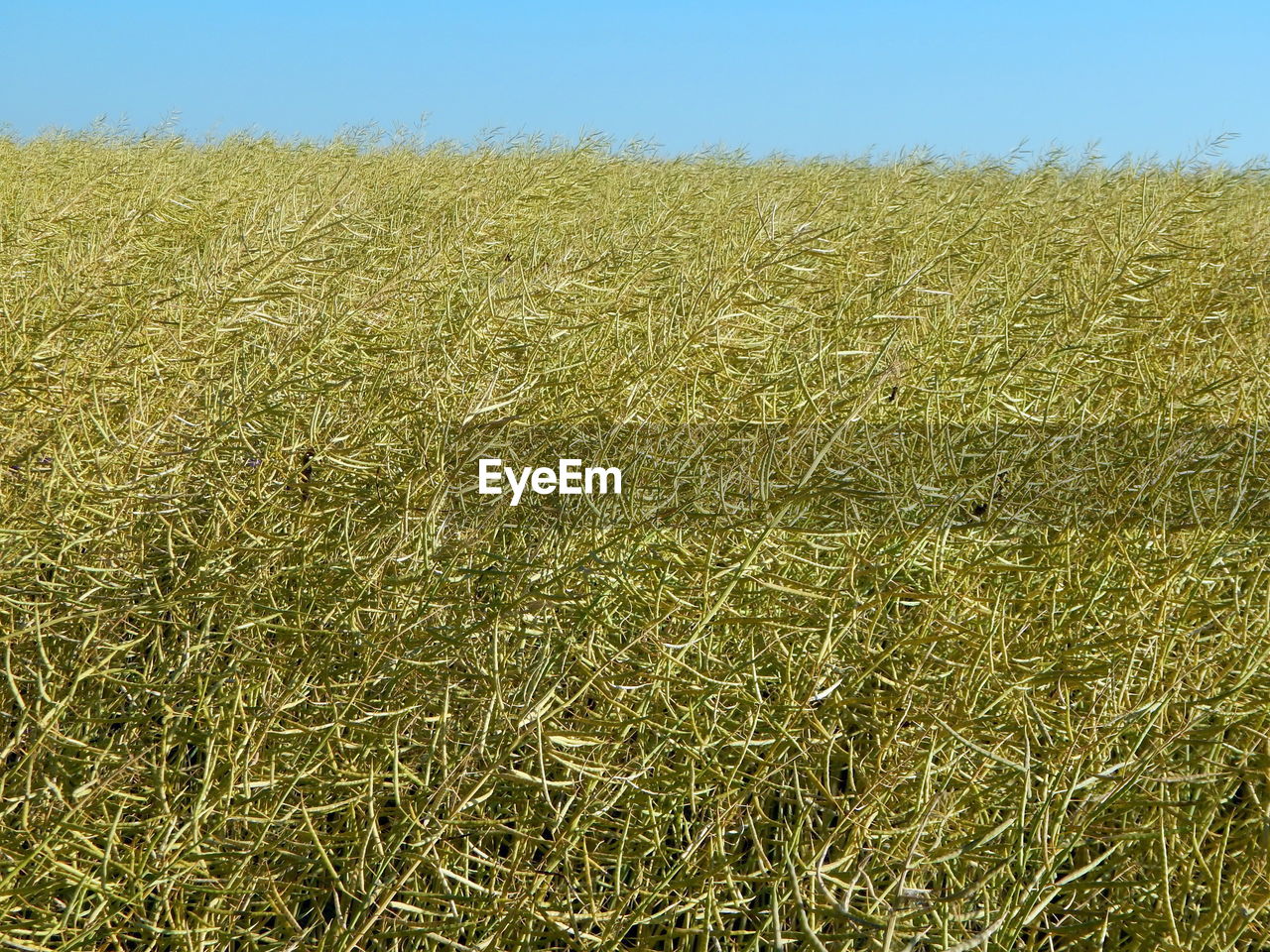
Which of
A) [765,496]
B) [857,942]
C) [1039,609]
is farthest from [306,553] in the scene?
[1039,609]

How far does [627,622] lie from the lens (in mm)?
1579

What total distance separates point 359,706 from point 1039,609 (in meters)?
1.00

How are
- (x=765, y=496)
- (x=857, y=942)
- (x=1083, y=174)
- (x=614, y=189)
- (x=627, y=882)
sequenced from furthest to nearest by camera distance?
(x=1083, y=174), (x=614, y=189), (x=765, y=496), (x=627, y=882), (x=857, y=942)

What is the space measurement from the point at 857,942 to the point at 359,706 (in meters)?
0.70

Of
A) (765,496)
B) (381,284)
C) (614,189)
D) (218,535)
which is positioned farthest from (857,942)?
(614,189)

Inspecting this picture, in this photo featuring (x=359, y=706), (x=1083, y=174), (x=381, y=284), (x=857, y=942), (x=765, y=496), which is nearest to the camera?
(x=857, y=942)

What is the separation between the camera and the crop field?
4.12ft

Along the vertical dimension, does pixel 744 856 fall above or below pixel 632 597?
below

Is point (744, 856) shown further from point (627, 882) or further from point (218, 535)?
point (218, 535)

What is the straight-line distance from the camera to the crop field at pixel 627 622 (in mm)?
1257

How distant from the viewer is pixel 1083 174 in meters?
4.84

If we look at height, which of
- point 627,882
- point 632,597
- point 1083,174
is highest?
point 1083,174

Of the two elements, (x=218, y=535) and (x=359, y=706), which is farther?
(x=218, y=535)

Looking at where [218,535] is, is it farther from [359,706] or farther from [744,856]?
[744,856]
